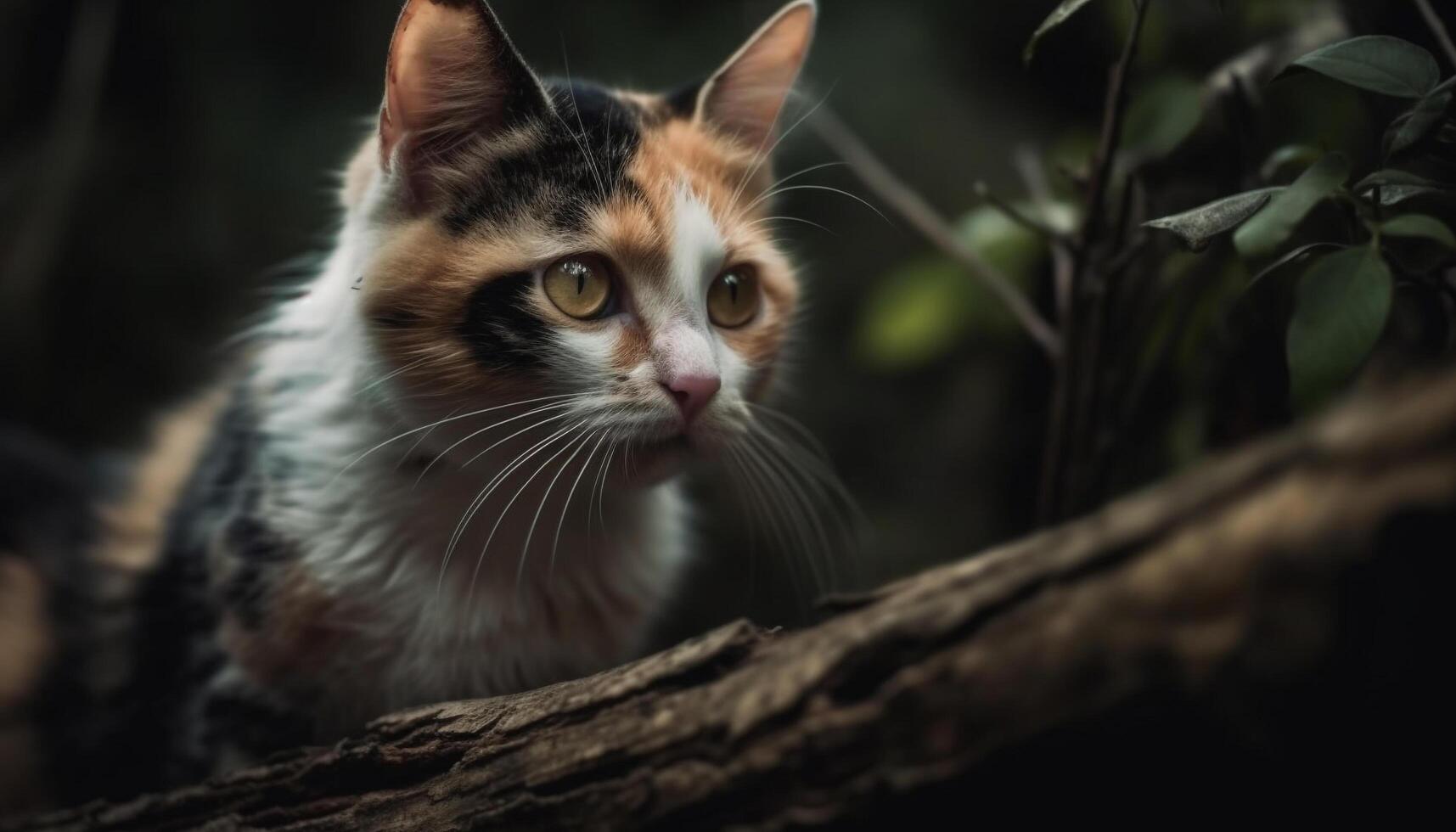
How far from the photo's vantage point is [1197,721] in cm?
71

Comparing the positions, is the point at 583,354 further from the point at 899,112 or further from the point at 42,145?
the point at 42,145

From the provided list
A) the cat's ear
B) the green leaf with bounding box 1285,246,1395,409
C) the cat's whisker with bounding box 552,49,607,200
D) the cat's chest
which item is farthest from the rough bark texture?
the cat's ear

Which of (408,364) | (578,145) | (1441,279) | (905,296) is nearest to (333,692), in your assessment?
(408,364)

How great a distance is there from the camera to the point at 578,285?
1393mm

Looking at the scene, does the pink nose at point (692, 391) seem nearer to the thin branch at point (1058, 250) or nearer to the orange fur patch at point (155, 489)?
the thin branch at point (1058, 250)

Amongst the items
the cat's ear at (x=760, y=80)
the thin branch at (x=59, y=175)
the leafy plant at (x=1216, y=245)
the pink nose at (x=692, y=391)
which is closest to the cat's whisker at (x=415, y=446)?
the pink nose at (x=692, y=391)

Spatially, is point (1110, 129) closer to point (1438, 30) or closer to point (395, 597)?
point (1438, 30)

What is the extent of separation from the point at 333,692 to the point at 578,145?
0.94 m

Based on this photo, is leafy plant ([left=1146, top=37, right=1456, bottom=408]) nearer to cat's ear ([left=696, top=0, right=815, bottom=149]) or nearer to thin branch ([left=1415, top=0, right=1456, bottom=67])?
thin branch ([left=1415, top=0, right=1456, bottom=67])

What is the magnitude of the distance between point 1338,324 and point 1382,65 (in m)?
0.32

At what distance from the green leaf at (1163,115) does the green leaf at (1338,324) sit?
604 millimetres

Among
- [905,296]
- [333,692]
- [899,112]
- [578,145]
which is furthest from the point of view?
[899,112]

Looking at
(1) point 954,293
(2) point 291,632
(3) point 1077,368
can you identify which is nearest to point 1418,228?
(3) point 1077,368

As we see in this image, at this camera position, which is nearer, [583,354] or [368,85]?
[583,354]
